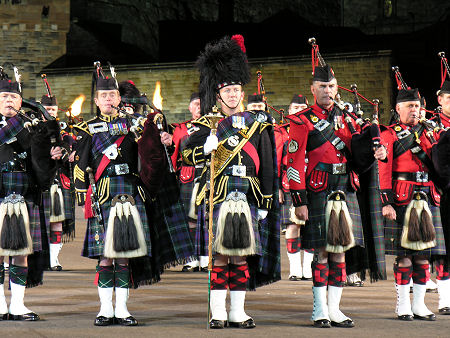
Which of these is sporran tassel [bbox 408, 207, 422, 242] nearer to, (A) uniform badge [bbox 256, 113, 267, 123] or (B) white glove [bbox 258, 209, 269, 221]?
(B) white glove [bbox 258, 209, 269, 221]

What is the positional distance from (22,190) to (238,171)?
5.86 feet

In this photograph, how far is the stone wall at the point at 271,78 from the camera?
26891 mm

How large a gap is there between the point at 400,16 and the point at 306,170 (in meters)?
35.9

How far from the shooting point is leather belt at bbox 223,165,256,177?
7102 mm

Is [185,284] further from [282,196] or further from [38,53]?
[38,53]

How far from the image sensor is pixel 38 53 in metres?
36.1

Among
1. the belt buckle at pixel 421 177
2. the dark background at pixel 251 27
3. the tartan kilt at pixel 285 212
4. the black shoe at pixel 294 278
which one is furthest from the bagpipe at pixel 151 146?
the dark background at pixel 251 27

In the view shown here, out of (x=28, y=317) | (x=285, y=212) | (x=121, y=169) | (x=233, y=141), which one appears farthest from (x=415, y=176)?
(x=285, y=212)

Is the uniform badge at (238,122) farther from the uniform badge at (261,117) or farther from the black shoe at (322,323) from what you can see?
the black shoe at (322,323)

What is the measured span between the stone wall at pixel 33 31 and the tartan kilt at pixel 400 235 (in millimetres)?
29538

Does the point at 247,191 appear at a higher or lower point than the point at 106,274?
higher

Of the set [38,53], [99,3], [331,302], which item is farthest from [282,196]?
[99,3]

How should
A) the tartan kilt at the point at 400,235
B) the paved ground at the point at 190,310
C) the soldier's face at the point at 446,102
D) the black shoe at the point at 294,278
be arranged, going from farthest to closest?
the black shoe at the point at 294,278 < the soldier's face at the point at 446,102 < the tartan kilt at the point at 400,235 < the paved ground at the point at 190,310

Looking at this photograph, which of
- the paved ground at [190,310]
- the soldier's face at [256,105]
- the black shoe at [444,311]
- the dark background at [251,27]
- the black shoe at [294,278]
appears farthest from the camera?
the dark background at [251,27]
